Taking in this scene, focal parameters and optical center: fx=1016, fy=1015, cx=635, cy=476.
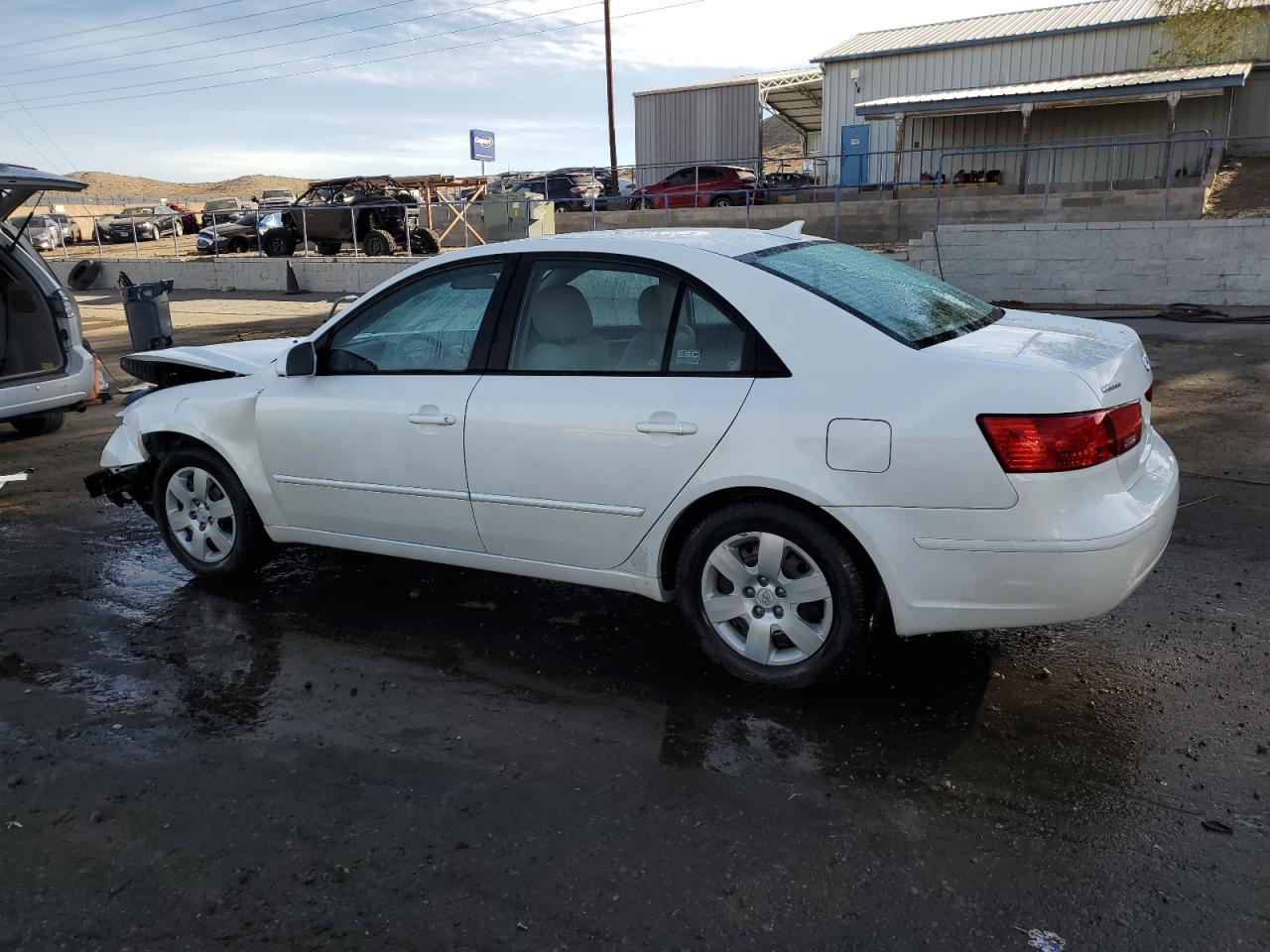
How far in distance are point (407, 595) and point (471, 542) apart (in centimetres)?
81

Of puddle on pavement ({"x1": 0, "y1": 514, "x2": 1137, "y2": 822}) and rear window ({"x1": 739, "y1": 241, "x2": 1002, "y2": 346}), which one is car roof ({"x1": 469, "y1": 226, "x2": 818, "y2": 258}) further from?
puddle on pavement ({"x1": 0, "y1": 514, "x2": 1137, "y2": 822})

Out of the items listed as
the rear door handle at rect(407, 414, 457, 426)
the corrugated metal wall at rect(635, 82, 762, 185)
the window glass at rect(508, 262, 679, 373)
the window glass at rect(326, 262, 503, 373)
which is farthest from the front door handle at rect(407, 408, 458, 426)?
the corrugated metal wall at rect(635, 82, 762, 185)

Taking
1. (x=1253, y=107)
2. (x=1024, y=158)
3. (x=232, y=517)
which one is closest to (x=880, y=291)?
(x=232, y=517)

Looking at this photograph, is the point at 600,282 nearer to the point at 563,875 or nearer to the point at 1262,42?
the point at 563,875

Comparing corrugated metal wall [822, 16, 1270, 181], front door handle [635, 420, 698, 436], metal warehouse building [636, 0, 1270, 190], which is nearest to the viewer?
front door handle [635, 420, 698, 436]

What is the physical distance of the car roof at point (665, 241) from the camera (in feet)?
Answer: 12.6

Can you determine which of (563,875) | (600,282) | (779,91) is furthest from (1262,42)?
(563,875)

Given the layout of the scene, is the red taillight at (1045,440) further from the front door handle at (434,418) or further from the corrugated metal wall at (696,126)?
the corrugated metal wall at (696,126)

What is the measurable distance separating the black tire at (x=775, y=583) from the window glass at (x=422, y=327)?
1.25 meters

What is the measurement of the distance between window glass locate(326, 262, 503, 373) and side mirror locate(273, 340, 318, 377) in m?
0.08

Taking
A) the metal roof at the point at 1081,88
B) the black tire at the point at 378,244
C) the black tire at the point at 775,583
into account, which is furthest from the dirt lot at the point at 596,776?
the metal roof at the point at 1081,88

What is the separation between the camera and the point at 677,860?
2.73 meters

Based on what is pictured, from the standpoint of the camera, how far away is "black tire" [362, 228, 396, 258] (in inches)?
893

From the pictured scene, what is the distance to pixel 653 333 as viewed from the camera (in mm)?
3734
